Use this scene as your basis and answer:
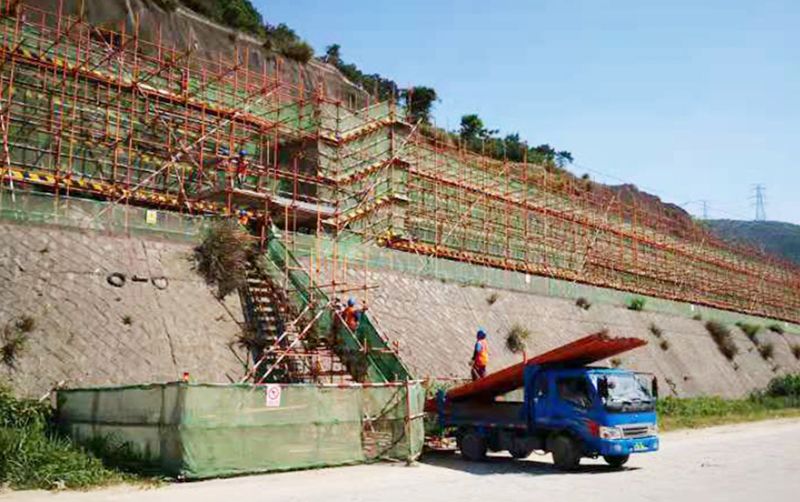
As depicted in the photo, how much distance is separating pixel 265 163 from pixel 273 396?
18.2 metres

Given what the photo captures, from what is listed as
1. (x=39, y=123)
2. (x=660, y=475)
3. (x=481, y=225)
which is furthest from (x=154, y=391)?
(x=481, y=225)

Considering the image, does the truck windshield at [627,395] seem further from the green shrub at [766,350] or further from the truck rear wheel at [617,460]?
the green shrub at [766,350]

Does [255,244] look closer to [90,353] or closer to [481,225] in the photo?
[90,353]

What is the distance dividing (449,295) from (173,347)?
1236 cm

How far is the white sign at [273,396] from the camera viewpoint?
13966 mm

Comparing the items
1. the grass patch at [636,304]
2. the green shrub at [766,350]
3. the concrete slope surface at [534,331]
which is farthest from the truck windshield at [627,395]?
the green shrub at [766,350]

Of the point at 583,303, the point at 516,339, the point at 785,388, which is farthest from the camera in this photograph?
the point at 785,388

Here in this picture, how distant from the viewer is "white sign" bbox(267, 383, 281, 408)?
13966 millimetres

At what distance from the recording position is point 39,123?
2455 cm

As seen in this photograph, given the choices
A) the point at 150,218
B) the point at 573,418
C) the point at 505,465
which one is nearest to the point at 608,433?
the point at 573,418

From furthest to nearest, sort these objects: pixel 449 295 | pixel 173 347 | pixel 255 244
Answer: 1. pixel 449 295
2. pixel 255 244
3. pixel 173 347

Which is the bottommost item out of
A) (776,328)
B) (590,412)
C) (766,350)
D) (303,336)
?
A: (590,412)

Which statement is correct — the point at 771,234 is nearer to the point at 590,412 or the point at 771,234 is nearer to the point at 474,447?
→ the point at 474,447

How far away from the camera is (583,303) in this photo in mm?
35656
